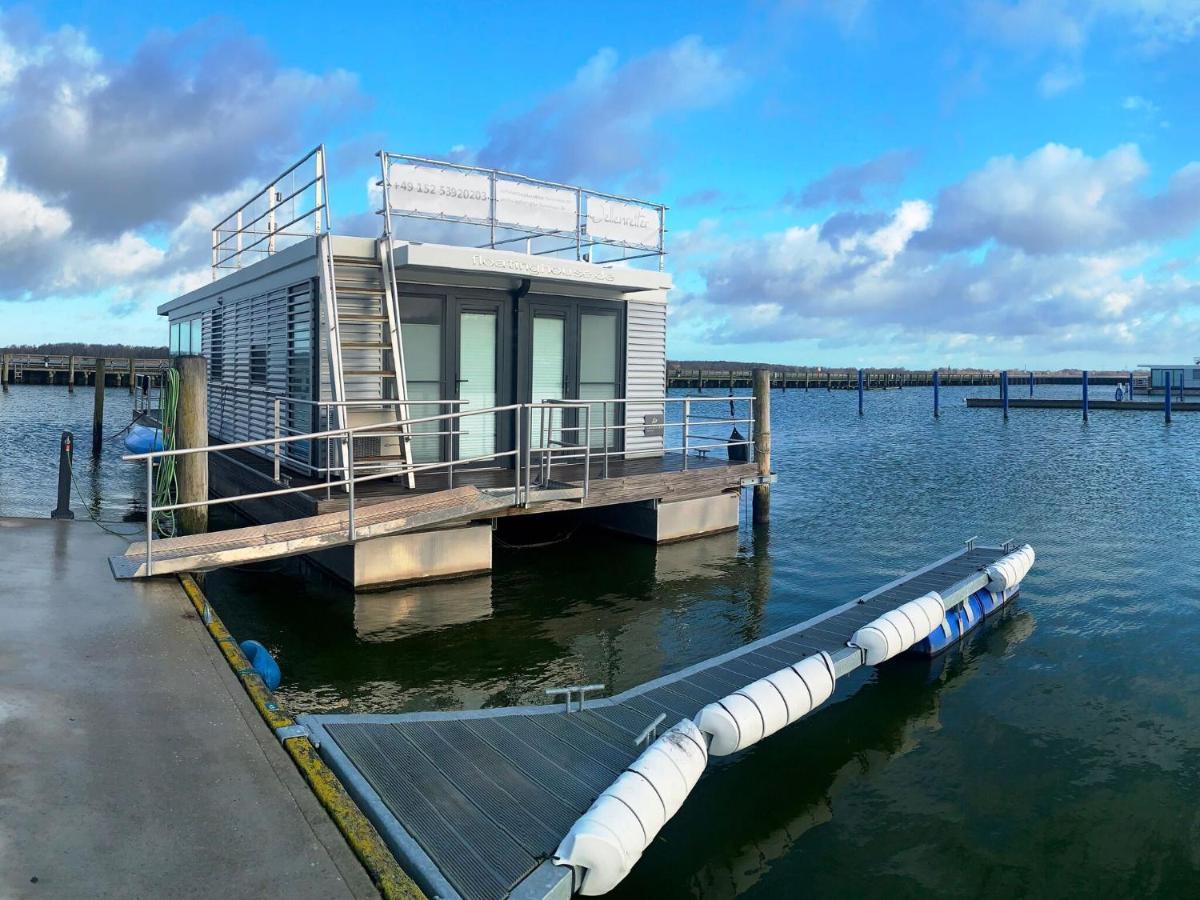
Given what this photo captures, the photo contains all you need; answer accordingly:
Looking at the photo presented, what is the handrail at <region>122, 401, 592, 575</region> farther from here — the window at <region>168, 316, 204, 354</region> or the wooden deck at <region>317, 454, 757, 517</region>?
the window at <region>168, 316, 204, 354</region>

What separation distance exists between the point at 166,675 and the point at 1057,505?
58.7 ft

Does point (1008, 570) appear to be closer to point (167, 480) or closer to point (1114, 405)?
point (167, 480)

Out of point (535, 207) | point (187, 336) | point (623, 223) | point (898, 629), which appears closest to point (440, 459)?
point (535, 207)

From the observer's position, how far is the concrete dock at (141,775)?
365 centimetres

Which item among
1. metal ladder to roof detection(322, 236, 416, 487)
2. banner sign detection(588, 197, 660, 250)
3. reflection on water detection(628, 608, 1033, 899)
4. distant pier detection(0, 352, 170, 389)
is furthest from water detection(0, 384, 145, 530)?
distant pier detection(0, 352, 170, 389)

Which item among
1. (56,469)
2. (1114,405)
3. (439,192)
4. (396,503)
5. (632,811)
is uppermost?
(439,192)

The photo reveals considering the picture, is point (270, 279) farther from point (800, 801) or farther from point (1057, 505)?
point (1057, 505)

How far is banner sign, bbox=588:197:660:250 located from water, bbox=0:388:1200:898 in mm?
4669

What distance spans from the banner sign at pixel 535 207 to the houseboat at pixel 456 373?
23 mm

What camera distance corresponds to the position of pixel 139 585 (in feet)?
26.0

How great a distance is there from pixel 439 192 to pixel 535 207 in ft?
5.10

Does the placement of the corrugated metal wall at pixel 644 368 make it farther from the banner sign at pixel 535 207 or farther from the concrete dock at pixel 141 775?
the concrete dock at pixel 141 775

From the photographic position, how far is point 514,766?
547cm

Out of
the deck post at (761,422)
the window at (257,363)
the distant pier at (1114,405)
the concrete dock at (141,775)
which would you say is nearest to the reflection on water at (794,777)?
the concrete dock at (141,775)
